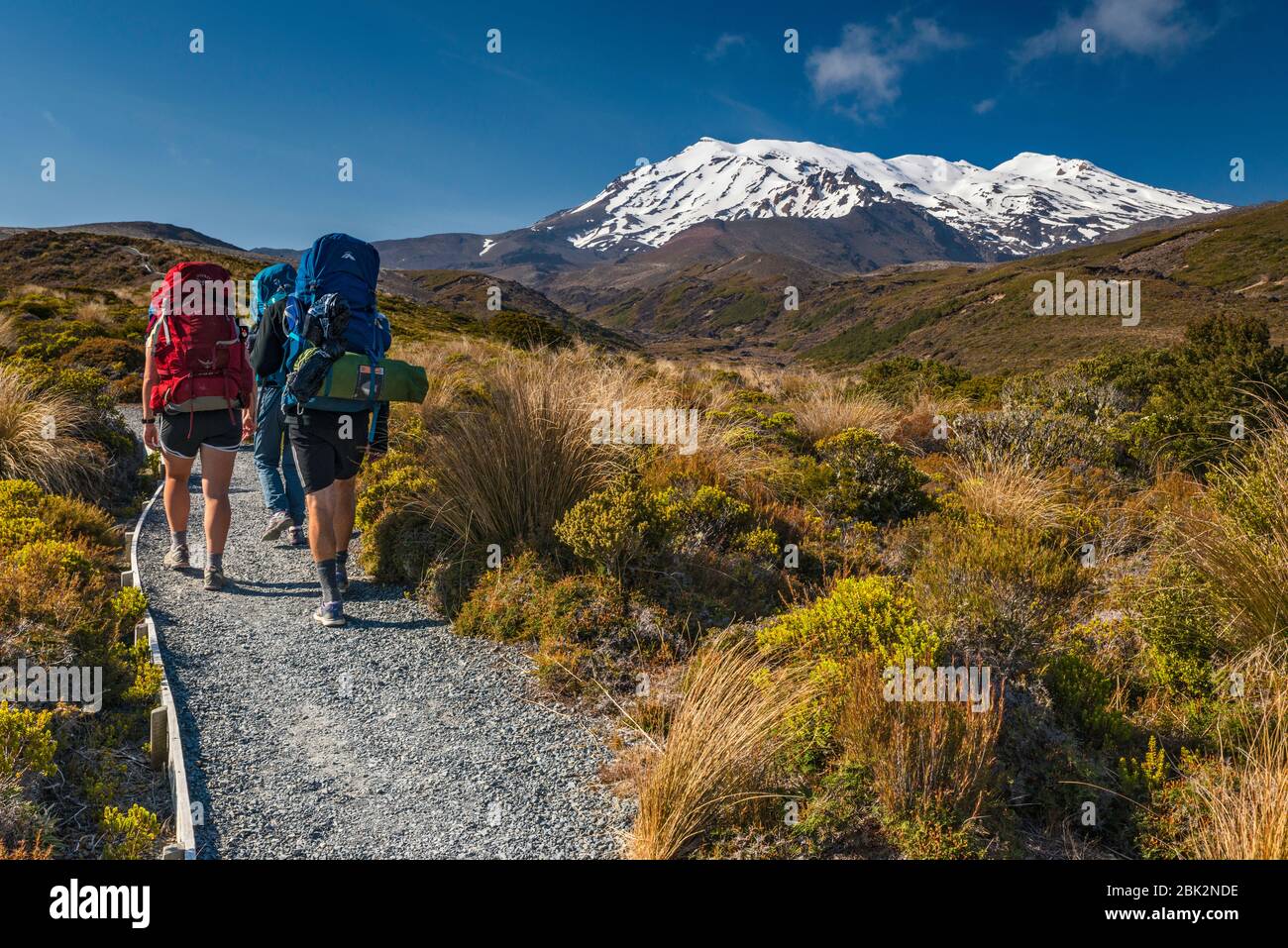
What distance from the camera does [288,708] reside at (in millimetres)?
3391

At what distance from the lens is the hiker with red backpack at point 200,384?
4.62 m

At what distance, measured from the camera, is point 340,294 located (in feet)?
13.9

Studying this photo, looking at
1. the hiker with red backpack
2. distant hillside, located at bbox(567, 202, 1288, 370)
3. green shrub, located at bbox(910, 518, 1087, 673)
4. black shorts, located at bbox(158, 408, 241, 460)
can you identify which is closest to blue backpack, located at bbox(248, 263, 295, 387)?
the hiker with red backpack

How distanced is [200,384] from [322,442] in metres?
1.19

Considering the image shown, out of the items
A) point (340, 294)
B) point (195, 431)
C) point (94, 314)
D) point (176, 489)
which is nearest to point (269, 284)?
point (195, 431)

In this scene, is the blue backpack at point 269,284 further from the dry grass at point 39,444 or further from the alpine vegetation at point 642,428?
the dry grass at point 39,444

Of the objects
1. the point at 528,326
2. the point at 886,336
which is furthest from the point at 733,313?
the point at 528,326

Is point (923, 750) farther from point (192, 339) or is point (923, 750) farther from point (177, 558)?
point (177, 558)

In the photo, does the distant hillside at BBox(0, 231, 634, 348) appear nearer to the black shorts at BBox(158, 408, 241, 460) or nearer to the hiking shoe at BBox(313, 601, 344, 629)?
the black shorts at BBox(158, 408, 241, 460)

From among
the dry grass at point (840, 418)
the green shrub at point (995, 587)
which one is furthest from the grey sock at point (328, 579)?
→ the dry grass at point (840, 418)

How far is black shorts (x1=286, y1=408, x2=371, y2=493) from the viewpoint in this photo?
4.18 m

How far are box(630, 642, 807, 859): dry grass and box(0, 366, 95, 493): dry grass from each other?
20.9 feet
